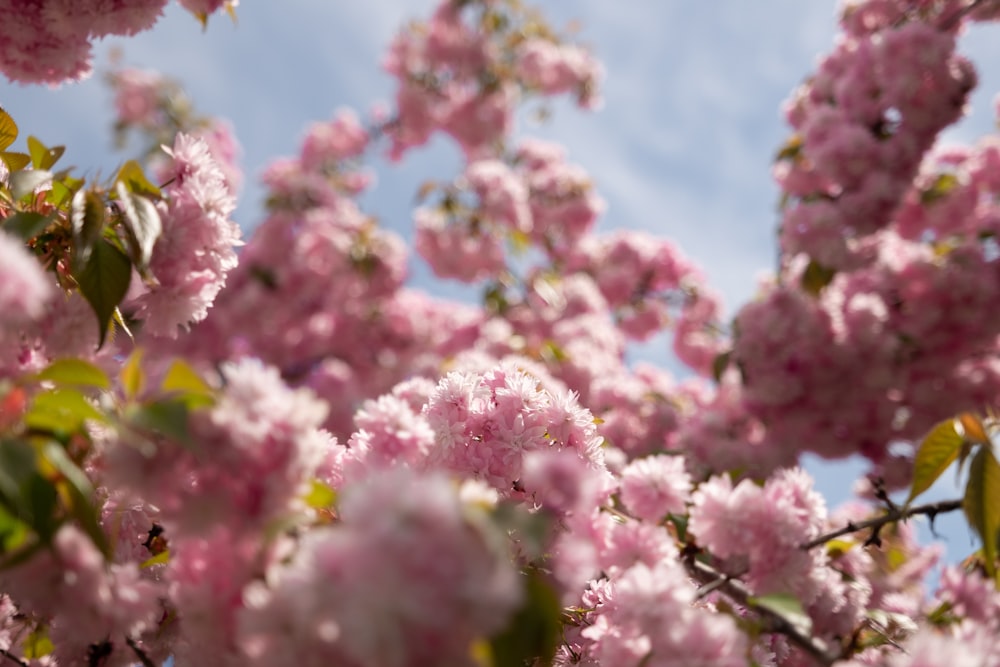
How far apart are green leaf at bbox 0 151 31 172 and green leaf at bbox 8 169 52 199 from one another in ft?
0.80

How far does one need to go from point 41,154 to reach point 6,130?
0.26 m

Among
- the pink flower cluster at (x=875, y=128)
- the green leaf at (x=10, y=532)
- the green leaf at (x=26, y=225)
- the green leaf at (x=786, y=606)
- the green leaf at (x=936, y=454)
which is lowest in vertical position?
the green leaf at (x=10, y=532)

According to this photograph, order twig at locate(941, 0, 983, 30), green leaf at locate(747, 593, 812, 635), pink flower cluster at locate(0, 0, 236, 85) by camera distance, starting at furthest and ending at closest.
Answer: twig at locate(941, 0, 983, 30) → pink flower cluster at locate(0, 0, 236, 85) → green leaf at locate(747, 593, 812, 635)

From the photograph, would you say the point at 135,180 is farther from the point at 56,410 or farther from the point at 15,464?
the point at 15,464

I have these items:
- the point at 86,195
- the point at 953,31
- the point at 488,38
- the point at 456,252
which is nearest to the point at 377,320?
the point at 456,252

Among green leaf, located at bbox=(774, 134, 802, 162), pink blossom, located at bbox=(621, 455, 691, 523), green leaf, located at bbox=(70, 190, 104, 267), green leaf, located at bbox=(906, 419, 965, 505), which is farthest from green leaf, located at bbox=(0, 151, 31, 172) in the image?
green leaf, located at bbox=(774, 134, 802, 162)

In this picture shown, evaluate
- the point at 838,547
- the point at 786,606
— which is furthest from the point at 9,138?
the point at 838,547

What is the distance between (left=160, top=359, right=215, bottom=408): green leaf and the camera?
0.74 metres

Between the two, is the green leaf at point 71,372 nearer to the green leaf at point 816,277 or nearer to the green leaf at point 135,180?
the green leaf at point 135,180

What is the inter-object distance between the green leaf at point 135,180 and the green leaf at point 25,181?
11cm

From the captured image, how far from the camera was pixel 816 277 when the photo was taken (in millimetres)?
3586

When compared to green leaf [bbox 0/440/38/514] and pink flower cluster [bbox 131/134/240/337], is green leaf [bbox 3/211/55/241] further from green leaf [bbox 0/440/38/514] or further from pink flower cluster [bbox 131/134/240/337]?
green leaf [bbox 0/440/38/514]

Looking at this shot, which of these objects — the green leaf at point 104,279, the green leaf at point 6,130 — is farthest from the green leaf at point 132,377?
the green leaf at point 6,130

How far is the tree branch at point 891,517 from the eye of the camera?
1251 millimetres
